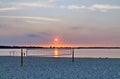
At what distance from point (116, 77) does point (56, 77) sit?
16.2ft

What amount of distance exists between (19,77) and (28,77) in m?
0.74

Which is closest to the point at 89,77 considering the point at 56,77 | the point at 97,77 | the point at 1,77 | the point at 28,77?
the point at 97,77

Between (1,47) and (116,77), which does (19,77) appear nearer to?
(116,77)

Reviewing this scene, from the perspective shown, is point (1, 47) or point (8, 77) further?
point (1, 47)

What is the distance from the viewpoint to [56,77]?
2773cm

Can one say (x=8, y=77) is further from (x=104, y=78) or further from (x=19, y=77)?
(x=104, y=78)

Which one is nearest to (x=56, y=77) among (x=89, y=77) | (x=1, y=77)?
(x=89, y=77)

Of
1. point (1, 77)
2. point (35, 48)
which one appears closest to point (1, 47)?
point (35, 48)

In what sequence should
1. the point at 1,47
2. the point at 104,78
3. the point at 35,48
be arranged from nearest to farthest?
the point at 104,78 → the point at 35,48 → the point at 1,47

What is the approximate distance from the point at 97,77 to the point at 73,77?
1.97 meters

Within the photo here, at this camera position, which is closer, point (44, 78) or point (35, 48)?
point (44, 78)

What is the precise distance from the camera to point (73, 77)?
90.9ft

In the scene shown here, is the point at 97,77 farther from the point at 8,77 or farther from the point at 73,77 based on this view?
the point at 8,77

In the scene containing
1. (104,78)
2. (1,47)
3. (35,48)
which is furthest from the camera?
(1,47)
